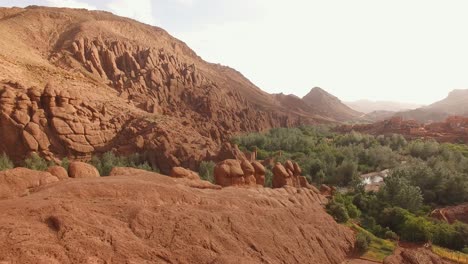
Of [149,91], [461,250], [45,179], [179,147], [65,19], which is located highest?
[65,19]

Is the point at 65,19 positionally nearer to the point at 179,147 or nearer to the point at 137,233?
the point at 179,147

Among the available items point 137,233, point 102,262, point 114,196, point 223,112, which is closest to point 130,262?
point 102,262

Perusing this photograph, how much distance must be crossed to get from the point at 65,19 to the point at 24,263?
2773 inches

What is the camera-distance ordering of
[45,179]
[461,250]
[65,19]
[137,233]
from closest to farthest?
[137,233] → [45,179] → [461,250] → [65,19]

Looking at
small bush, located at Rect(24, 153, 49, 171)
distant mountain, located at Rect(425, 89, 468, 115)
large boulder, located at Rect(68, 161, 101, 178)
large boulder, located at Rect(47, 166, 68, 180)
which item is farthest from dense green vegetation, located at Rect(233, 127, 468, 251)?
distant mountain, located at Rect(425, 89, 468, 115)

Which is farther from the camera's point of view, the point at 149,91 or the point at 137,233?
the point at 149,91

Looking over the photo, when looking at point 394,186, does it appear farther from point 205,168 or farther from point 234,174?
point 205,168

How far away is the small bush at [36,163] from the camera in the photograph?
27.1 meters

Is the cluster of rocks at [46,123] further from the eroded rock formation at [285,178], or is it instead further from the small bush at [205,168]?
the eroded rock formation at [285,178]

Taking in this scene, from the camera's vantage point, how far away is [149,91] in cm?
5841

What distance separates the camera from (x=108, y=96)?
4584 cm

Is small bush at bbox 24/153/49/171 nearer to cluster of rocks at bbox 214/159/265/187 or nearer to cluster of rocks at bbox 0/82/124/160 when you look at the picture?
cluster of rocks at bbox 0/82/124/160

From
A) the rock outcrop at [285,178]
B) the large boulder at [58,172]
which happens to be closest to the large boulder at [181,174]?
the large boulder at [58,172]

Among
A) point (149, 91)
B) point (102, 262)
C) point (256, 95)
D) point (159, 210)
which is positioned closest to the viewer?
point (102, 262)
